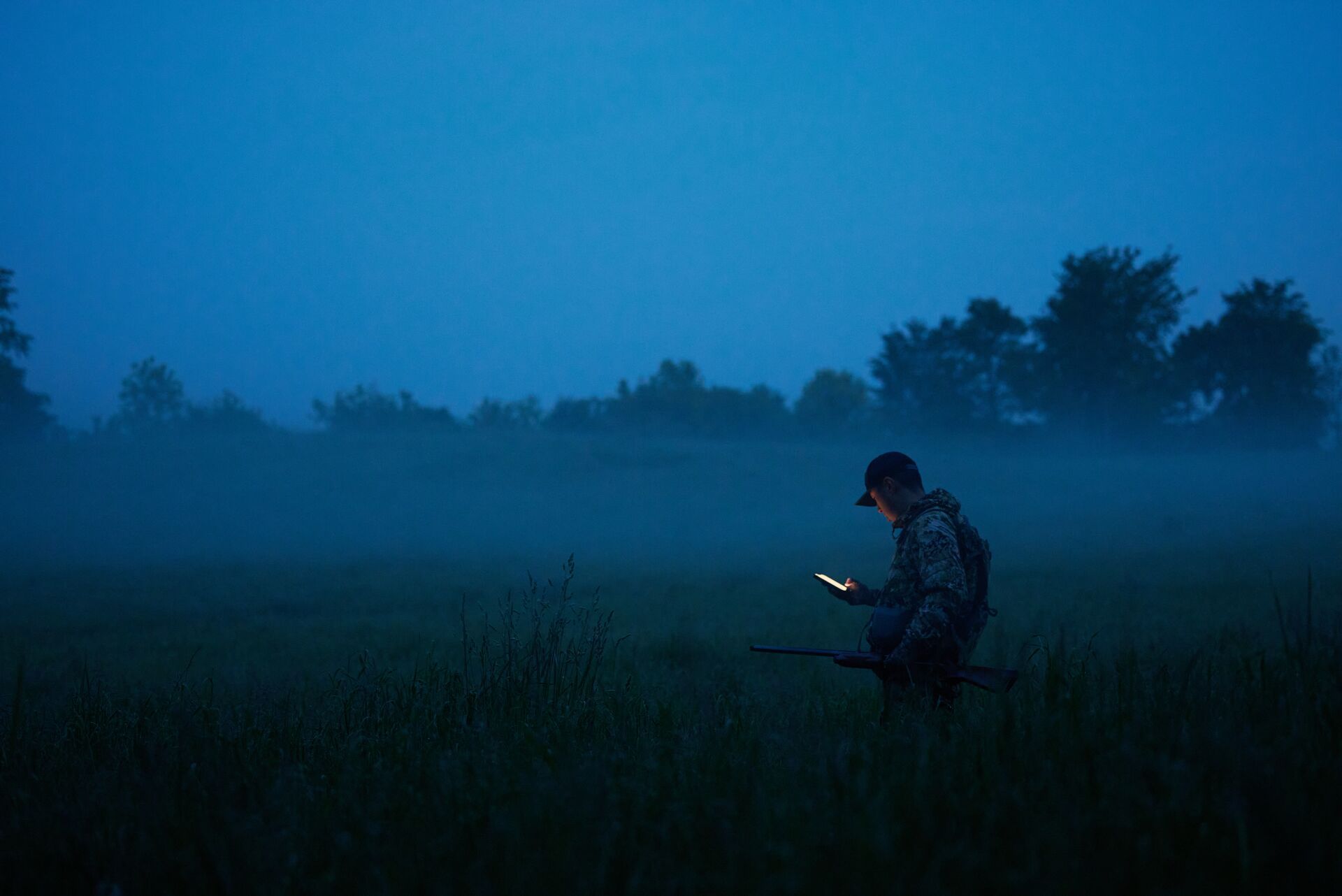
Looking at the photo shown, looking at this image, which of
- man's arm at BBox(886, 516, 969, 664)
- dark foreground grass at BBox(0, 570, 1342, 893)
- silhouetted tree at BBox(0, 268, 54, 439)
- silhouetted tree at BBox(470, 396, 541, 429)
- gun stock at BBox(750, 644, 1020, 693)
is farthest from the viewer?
silhouetted tree at BBox(470, 396, 541, 429)

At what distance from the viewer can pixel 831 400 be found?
9706 cm

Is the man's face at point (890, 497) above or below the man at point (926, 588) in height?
above

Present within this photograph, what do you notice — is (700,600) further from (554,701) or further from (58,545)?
(58,545)

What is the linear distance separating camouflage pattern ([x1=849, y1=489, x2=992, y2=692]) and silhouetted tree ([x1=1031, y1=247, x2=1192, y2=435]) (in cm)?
5830

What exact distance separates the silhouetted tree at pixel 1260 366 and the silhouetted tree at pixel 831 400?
1029 inches

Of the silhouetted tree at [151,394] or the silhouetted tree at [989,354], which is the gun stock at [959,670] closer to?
the silhouetted tree at [989,354]

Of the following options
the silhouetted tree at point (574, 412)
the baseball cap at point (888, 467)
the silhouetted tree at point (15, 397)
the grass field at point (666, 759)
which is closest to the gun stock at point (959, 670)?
the grass field at point (666, 759)

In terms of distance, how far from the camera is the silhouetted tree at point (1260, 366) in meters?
Answer: 53.8

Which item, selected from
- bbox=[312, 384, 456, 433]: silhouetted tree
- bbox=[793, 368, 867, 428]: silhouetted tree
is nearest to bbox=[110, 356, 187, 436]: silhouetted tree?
bbox=[312, 384, 456, 433]: silhouetted tree

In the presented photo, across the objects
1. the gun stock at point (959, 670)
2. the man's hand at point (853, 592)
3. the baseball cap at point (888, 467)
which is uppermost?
the baseball cap at point (888, 467)

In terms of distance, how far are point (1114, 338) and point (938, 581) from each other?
2336 inches

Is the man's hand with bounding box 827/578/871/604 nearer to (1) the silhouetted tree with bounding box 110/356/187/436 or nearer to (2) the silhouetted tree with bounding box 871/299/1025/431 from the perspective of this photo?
(2) the silhouetted tree with bounding box 871/299/1025/431

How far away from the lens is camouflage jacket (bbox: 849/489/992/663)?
452 centimetres

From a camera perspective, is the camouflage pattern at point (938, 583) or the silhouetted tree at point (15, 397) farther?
the silhouetted tree at point (15, 397)
